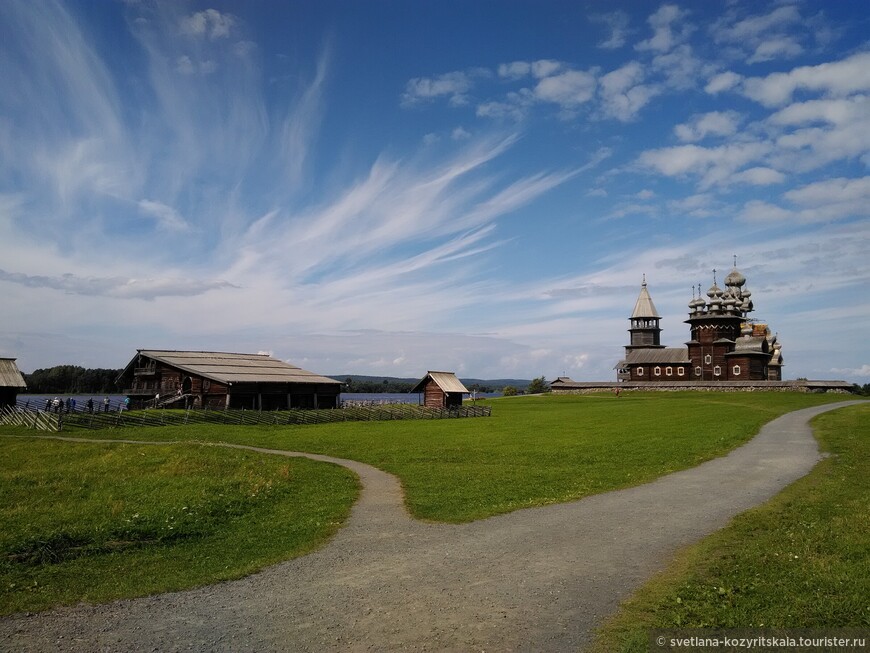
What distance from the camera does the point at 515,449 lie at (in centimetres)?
A: 3030

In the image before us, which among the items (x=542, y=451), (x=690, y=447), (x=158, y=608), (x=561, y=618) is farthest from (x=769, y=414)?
(x=158, y=608)

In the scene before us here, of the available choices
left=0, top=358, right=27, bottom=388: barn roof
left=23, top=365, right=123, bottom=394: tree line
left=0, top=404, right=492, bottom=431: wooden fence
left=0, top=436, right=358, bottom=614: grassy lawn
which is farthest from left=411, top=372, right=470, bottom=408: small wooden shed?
left=23, top=365, right=123, bottom=394: tree line

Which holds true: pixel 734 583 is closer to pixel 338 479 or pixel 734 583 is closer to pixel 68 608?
pixel 68 608

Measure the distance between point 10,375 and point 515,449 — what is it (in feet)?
143

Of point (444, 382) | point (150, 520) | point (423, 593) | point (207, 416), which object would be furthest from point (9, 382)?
point (423, 593)

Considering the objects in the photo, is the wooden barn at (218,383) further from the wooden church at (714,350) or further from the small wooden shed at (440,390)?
the wooden church at (714,350)

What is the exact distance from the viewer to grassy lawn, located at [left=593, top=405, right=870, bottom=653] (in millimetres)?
8492

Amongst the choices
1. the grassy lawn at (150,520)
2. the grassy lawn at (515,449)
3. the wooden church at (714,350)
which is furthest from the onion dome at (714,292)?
the grassy lawn at (150,520)

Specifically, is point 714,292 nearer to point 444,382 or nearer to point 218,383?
point 444,382

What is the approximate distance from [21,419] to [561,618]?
4398 cm

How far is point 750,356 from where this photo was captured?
88.1 metres

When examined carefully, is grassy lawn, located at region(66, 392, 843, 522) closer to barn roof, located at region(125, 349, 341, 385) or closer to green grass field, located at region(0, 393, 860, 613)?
green grass field, located at region(0, 393, 860, 613)

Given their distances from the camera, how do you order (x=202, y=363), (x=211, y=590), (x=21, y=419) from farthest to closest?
(x=202, y=363) → (x=21, y=419) → (x=211, y=590)

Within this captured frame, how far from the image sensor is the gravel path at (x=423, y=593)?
8.45 m
